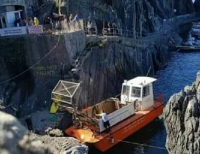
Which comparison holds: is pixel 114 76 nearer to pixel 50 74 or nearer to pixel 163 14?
pixel 50 74

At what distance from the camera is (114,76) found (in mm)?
35719

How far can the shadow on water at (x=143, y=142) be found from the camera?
27266 millimetres

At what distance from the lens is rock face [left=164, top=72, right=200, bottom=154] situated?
61.9 ft

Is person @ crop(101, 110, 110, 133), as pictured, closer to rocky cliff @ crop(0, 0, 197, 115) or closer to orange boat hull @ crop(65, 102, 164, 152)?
orange boat hull @ crop(65, 102, 164, 152)

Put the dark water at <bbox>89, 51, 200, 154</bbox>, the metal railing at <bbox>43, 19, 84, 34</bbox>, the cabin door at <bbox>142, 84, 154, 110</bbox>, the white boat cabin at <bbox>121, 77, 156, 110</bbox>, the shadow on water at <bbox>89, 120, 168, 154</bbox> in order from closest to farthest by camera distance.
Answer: the shadow on water at <bbox>89, 120, 168, 154</bbox>
the dark water at <bbox>89, 51, 200, 154</bbox>
the white boat cabin at <bbox>121, 77, 156, 110</bbox>
the cabin door at <bbox>142, 84, 154, 110</bbox>
the metal railing at <bbox>43, 19, 84, 34</bbox>

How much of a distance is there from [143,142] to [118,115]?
9.53 feet

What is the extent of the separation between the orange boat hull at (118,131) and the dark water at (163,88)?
2.26ft

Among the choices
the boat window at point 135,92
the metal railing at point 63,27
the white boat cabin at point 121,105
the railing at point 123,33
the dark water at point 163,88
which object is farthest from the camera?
the railing at point 123,33

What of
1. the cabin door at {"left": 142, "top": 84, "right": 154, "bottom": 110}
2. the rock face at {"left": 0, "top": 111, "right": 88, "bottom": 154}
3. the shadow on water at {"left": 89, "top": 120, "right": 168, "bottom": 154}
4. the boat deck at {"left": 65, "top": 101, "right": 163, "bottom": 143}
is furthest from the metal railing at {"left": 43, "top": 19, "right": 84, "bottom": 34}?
the rock face at {"left": 0, "top": 111, "right": 88, "bottom": 154}

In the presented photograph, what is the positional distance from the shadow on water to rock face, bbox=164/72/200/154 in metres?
6.47

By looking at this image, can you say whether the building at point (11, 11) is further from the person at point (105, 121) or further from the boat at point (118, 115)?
the person at point (105, 121)

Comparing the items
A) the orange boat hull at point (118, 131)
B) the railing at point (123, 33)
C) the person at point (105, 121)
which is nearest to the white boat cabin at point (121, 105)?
the person at point (105, 121)

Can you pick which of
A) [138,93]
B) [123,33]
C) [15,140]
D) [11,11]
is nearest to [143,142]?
[138,93]

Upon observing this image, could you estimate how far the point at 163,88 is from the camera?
41.4 m
